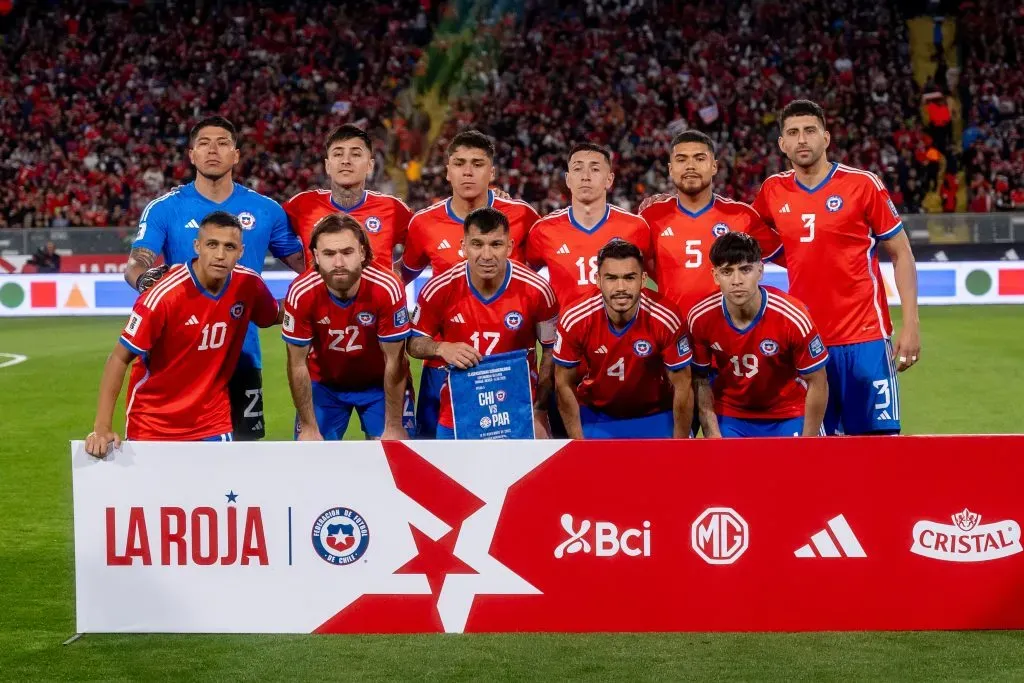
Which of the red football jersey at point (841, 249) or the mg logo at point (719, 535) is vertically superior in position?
the red football jersey at point (841, 249)

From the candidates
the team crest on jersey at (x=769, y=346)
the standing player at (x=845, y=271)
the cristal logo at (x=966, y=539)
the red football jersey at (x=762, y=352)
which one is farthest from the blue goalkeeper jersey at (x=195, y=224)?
the cristal logo at (x=966, y=539)

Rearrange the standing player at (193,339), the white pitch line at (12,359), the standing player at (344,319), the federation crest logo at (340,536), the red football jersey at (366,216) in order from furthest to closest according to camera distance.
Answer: the white pitch line at (12,359), the red football jersey at (366,216), the standing player at (344,319), the standing player at (193,339), the federation crest logo at (340,536)

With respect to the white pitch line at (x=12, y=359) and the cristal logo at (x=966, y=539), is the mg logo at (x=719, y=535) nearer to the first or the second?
the cristal logo at (x=966, y=539)

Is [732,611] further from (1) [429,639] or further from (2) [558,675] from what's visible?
(1) [429,639]

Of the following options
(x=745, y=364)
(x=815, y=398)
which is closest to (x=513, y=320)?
(x=745, y=364)

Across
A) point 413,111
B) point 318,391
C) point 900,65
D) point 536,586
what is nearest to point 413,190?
point 413,111

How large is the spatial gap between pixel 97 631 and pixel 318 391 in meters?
1.72

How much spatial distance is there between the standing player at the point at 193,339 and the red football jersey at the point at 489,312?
75cm

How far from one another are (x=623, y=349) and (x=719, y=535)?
1.24m

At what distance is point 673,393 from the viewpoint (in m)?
6.13

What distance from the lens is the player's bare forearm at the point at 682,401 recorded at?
5.88m

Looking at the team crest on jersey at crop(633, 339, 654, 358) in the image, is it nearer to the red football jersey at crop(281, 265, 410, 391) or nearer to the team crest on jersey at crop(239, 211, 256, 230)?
the red football jersey at crop(281, 265, 410, 391)

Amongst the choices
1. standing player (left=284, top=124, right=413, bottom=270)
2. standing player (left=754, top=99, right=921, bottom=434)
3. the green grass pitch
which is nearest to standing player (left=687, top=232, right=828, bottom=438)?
standing player (left=754, top=99, right=921, bottom=434)

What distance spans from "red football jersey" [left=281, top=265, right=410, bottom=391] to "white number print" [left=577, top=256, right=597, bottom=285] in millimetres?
993
